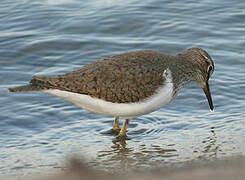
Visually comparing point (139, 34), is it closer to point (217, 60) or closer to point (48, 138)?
point (217, 60)

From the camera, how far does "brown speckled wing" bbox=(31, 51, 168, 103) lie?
7.75 metres

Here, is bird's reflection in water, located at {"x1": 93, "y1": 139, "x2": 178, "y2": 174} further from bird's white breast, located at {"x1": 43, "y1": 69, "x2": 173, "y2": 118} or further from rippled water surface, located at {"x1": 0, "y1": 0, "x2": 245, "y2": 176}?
bird's white breast, located at {"x1": 43, "y1": 69, "x2": 173, "y2": 118}

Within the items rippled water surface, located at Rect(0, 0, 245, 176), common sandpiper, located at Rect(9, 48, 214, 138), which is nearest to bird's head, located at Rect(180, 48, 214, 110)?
common sandpiper, located at Rect(9, 48, 214, 138)

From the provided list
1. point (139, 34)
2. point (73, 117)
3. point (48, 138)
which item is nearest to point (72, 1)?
point (139, 34)

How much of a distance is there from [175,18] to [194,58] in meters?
4.96

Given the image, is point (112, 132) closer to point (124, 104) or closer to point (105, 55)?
point (124, 104)

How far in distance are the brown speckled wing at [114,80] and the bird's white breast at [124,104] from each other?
0.07m

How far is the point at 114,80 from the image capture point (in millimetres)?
7820

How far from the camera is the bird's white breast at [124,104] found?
25.5ft

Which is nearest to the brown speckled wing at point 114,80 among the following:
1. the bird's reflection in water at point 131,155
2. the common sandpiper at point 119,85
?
the common sandpiper at point 119,85

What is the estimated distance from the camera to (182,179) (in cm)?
431

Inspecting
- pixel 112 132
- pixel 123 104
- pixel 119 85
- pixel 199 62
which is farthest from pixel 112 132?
pixel 199 62

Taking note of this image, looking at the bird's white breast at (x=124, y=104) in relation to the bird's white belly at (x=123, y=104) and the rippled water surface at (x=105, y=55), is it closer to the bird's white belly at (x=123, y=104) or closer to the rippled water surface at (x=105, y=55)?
the bird's white belly at (x=123, y=104)

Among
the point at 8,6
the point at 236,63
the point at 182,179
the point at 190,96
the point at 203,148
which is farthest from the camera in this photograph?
the point at 8,6
